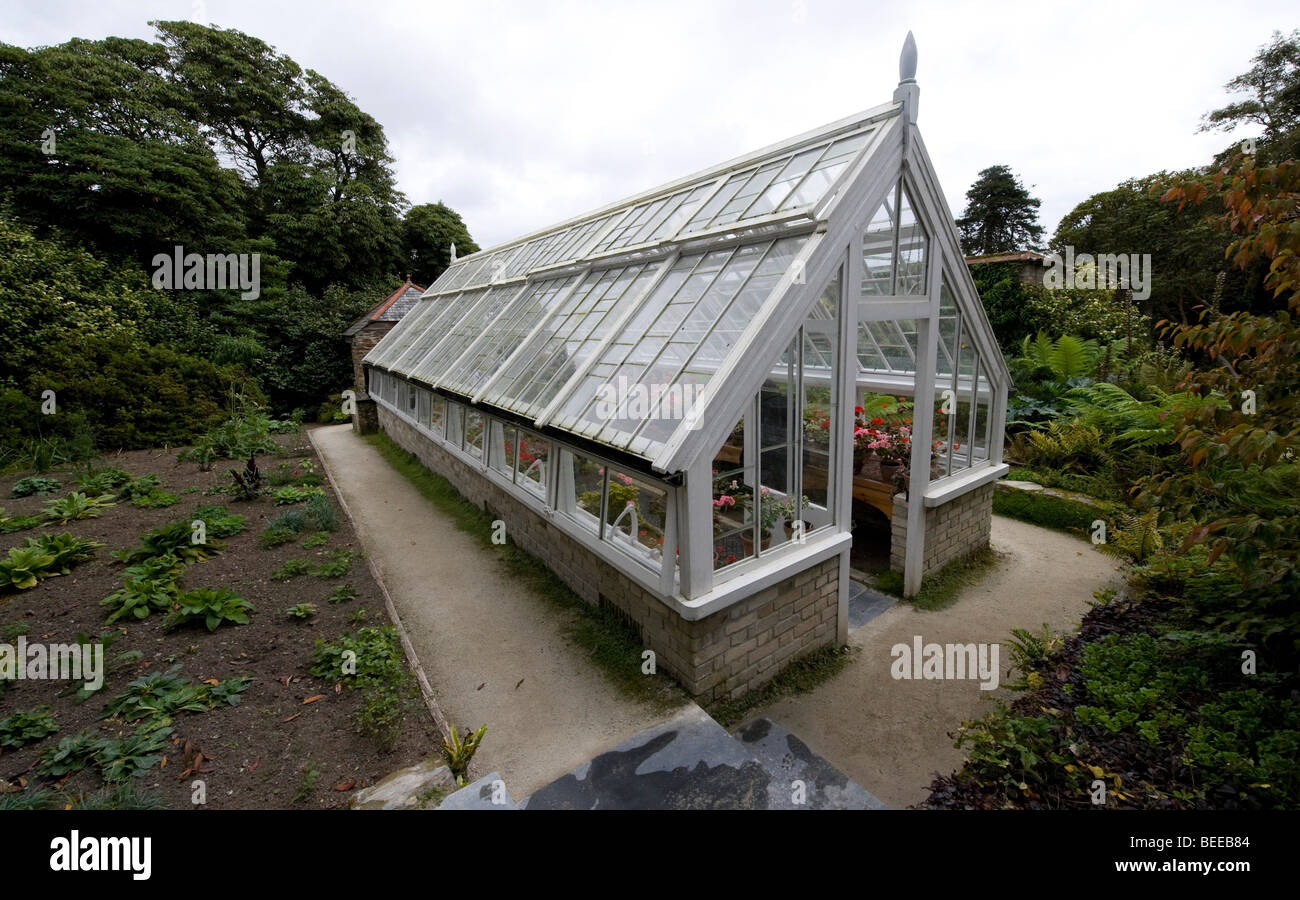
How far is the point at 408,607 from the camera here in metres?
6.90

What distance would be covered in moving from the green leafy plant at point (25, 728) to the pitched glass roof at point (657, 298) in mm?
4622

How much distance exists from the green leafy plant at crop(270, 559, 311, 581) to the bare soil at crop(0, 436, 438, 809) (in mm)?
94

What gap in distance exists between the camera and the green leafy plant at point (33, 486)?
32.2 feet

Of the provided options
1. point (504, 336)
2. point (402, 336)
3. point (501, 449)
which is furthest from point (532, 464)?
point (402, 336)

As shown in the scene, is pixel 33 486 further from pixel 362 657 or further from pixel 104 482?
pixel 362 657

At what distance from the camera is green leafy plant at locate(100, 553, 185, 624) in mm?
5953

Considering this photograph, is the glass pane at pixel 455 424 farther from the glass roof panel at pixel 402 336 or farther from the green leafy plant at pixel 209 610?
the glass roof panel at pixel 402 336

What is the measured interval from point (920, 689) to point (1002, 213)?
127 feet

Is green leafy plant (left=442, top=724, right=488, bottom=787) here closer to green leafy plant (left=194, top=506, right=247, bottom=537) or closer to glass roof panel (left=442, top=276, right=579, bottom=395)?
glass roof panel (left=442, top=276, right=579, bottom=395)

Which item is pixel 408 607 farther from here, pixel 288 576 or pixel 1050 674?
pixel 1050 674

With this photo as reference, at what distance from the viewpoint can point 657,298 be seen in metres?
6.01

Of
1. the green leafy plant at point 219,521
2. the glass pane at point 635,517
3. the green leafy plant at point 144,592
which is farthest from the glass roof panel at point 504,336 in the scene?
the green leafy plant at point 144,592

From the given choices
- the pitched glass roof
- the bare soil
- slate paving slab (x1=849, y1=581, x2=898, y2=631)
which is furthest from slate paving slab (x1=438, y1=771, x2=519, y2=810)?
slate paving slab (x1=849, y1=581, x2=898, y2=631)
